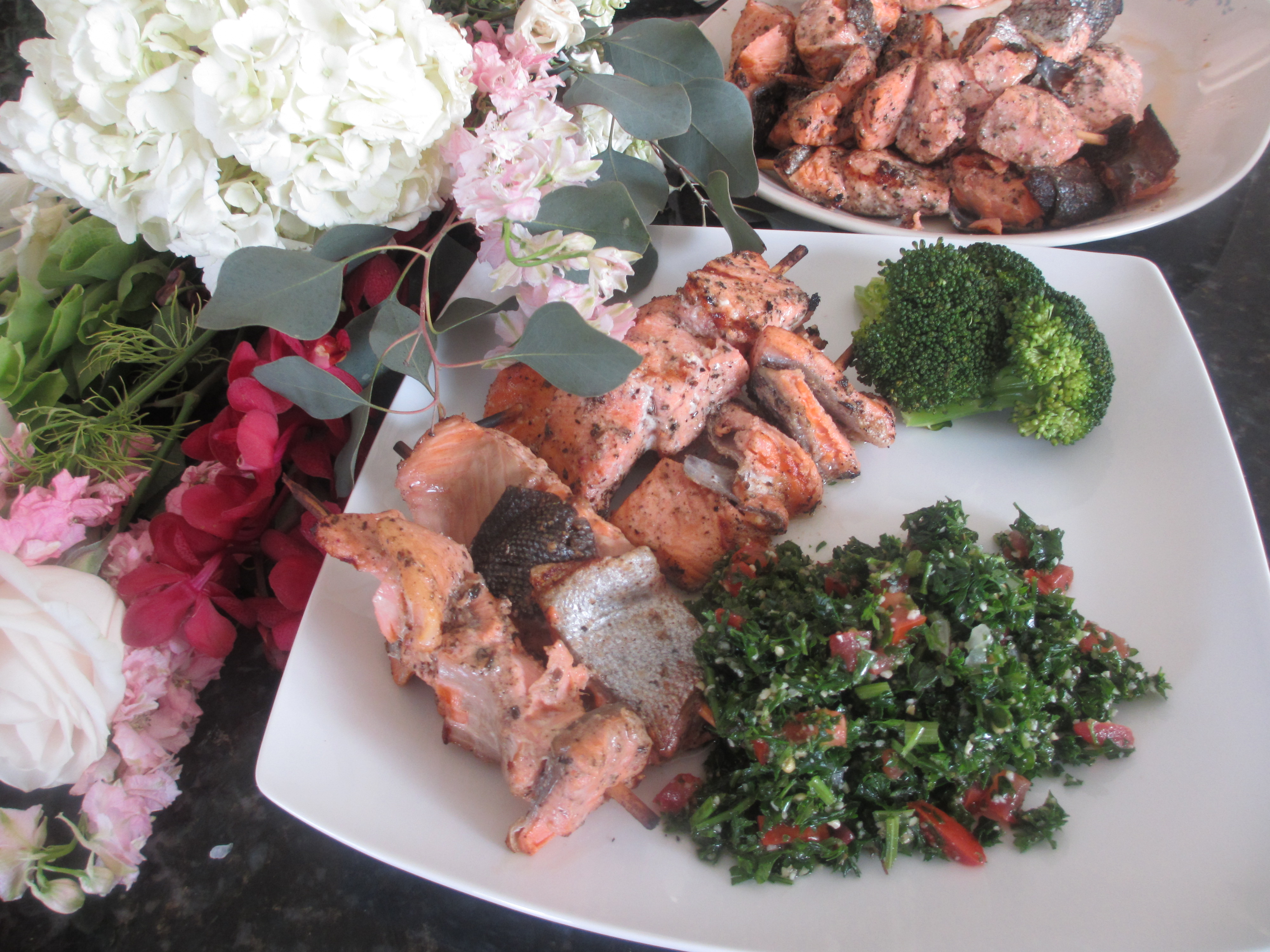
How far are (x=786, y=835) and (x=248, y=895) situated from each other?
1.26m

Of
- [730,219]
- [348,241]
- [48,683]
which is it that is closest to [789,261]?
[730,219]

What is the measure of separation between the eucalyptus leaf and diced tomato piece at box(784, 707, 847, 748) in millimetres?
1428

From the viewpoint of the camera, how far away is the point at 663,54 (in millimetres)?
2275

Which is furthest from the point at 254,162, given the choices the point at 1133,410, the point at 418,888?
the point at 1133,410

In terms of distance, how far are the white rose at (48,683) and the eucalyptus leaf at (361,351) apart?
86 cm

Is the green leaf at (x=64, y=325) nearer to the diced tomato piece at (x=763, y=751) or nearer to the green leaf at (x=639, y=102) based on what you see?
the green leaf at (x=639, y=102)

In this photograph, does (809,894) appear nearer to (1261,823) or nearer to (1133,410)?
(1261,823)

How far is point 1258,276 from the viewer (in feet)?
9.60

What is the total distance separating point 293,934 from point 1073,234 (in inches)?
124

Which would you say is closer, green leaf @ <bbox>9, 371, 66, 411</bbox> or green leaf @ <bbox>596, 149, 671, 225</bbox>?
green leaf @ <bbox>9, 371, 66, 411</bbox>

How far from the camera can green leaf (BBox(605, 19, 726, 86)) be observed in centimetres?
226

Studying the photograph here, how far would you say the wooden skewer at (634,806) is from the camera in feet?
5.23

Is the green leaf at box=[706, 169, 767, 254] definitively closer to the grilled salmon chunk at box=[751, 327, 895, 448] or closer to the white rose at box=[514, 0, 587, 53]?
the grilled salmon chunk at box=[751, 327, 895, 448]

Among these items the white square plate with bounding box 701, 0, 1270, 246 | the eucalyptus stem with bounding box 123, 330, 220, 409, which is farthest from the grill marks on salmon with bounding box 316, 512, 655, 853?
the white square plate with bounding box 701, 0, 1270, 246
